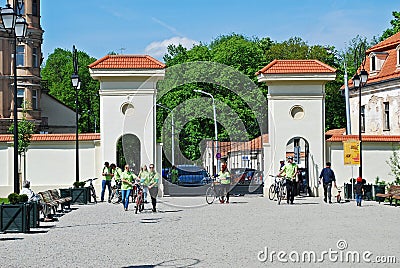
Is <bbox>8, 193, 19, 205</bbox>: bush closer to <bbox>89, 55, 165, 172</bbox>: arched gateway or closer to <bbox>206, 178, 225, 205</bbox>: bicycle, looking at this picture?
<bbox>206, 178, 225, 205</bbox>: bicycle

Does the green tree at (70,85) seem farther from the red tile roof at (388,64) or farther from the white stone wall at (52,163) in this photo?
the white stone wall at (52,163)

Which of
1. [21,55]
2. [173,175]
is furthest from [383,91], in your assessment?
[21,55]

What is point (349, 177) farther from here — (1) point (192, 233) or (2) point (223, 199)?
(1) point (192, 233)

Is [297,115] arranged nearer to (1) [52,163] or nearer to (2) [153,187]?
(2) [153,187]

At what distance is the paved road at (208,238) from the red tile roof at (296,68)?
7811 millimetres

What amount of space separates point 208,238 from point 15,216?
16.9 feet

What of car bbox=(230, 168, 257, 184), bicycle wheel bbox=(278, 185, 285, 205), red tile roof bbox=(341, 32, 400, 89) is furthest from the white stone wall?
red tile roof bbox=(341, 32, 400, 89)

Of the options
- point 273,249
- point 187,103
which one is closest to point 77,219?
point 273,249

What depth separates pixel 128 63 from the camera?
31.3 m

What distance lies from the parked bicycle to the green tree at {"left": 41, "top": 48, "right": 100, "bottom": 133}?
157 ft

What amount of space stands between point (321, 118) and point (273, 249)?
60.5 ft

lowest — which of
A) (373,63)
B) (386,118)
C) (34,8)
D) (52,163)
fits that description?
(52,163)

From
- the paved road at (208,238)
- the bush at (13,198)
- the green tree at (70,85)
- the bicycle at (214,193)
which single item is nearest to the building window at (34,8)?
the green tree at (70,85)

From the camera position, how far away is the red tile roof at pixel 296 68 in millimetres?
31328
